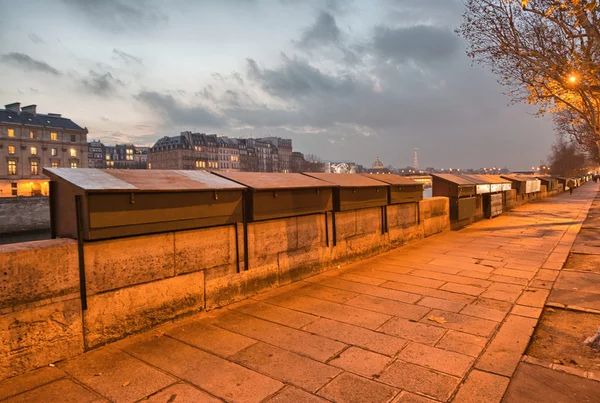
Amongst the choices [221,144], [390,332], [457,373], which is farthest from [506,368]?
[221,144]

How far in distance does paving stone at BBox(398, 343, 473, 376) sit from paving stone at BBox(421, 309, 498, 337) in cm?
67

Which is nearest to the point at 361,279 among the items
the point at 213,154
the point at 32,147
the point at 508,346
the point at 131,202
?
the point at 508,346

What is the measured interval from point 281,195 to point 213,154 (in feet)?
454

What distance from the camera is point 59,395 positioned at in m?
2.89

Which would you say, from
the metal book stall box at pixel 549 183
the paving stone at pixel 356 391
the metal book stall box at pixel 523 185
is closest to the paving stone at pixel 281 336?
the paving stone at pixel 356 391

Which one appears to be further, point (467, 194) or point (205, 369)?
point (467, 194)

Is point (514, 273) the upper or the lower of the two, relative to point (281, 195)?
lower

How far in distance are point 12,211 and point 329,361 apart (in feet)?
187

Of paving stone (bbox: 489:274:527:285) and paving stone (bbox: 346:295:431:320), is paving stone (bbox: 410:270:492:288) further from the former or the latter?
paving stone (bbox: 346:295:431:320)

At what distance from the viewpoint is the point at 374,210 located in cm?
820

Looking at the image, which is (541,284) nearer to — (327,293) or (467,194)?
(327,293)

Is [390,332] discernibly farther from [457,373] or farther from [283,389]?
[283,389]

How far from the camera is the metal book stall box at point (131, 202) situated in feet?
11.8

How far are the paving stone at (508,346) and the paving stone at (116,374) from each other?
2.75 metres
